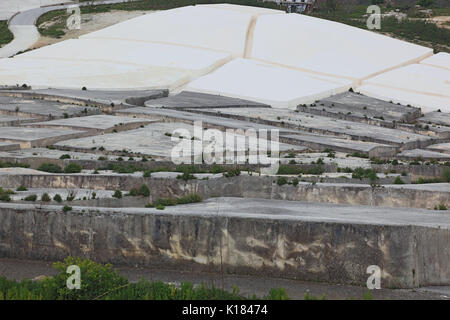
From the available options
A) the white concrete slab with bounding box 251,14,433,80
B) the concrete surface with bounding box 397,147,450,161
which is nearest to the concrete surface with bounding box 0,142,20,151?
the concrete surface with bounding box 397,147,450,161

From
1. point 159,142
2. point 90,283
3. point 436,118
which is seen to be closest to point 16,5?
point 436,118

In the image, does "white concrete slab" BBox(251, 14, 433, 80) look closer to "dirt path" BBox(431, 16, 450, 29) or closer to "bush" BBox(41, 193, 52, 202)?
"dirt path" BBox(431, 16, 450, 29)

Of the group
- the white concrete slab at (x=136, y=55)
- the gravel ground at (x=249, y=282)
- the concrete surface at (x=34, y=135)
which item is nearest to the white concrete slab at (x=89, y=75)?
the white concrete slab at (x=136, y=55)

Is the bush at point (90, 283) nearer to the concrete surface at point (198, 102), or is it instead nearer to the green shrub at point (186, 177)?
the green shrub at point (186, 177)

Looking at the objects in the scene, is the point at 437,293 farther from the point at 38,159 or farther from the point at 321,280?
the point at 38,159
